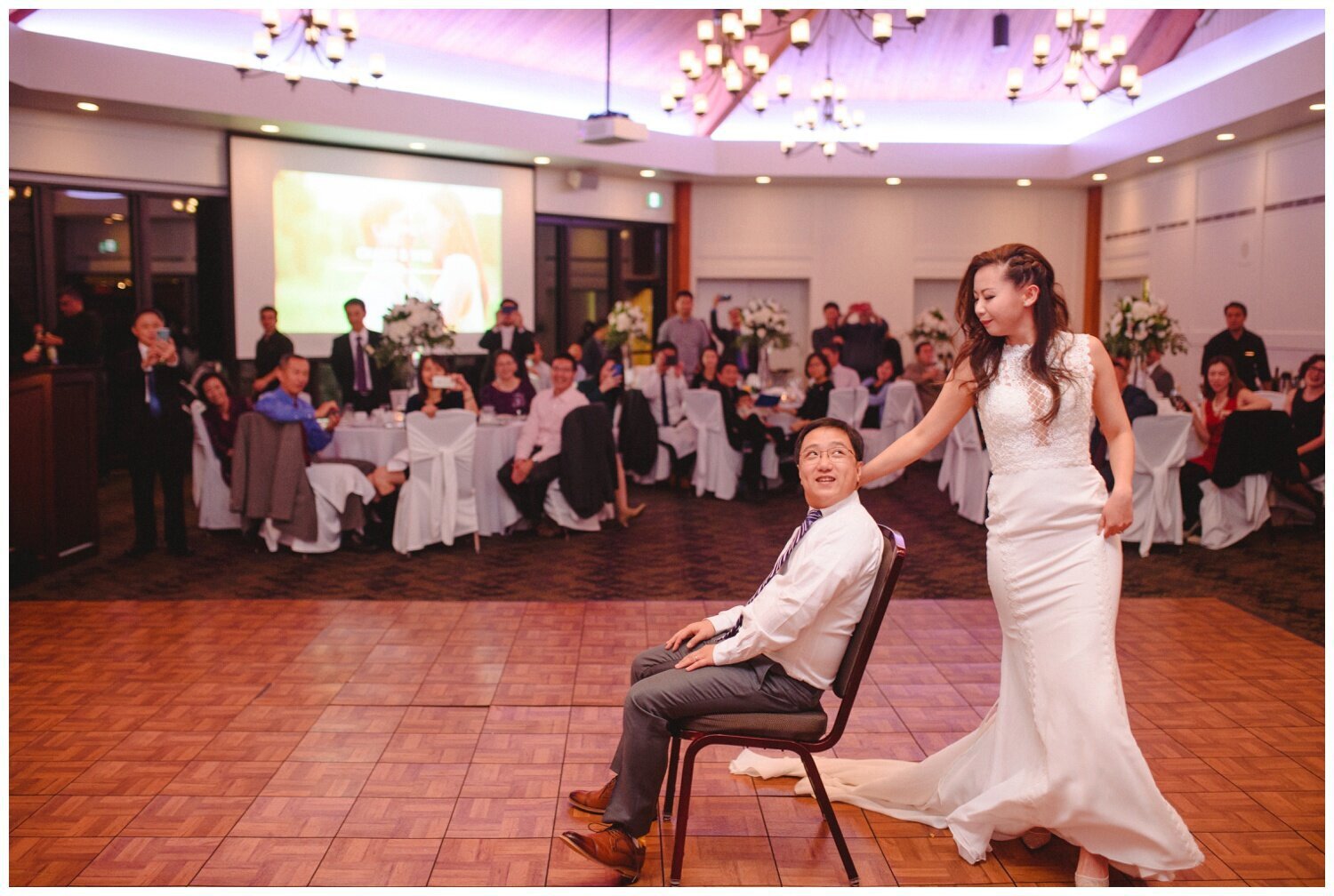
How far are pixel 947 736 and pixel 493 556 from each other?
3770 mm

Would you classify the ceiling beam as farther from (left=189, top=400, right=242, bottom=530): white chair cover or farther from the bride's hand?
the bride's hand

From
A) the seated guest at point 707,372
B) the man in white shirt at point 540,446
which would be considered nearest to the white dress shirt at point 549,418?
the man in white shirt at point 540,446

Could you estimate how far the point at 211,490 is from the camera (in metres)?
7.62

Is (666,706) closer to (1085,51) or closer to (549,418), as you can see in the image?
(549,418)

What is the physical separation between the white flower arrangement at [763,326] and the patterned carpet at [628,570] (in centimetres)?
289

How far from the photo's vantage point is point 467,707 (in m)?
4.25

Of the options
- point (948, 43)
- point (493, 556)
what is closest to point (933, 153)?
point (948, 43)

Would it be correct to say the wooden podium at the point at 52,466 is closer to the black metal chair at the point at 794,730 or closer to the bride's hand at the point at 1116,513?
the black metal chair at the point at 794,730

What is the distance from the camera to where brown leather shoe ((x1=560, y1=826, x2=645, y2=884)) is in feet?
9.30

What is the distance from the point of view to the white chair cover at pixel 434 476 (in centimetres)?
708

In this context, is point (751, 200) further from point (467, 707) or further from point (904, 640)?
point (467, 707)

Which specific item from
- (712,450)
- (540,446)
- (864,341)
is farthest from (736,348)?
(540,446)

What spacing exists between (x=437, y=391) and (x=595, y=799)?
4.75m

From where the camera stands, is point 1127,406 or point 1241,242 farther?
point 1241,242
